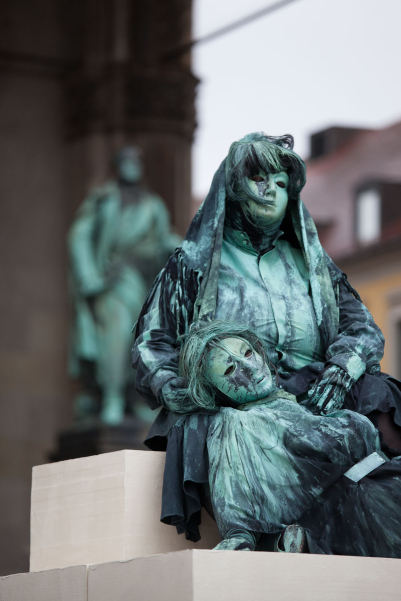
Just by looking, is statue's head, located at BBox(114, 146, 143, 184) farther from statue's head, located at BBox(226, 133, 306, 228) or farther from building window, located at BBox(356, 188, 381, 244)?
statue's head, located at BBox(226, 133, 306, 228)

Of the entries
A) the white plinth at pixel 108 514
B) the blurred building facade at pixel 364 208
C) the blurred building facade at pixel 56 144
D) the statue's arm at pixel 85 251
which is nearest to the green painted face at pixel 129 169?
the statue's arm at pixel 85 251

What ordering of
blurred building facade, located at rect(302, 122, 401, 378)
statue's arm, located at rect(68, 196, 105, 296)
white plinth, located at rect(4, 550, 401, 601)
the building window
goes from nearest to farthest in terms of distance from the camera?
1. white plinth, located at rect(4, 550, 401, 601)
2. statue's arm, located at rect(68, 196, 105, 296)
3. blurred building facade, located at rect(302, 122, 401, 378)
4. the building window

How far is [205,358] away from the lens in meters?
5.45

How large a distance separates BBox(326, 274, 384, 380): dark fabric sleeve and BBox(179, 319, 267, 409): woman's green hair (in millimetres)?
318

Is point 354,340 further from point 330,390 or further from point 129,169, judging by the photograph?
point 129,169

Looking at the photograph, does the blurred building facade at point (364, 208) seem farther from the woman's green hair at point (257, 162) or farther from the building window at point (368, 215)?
the woman's green hair at point (257, 162)

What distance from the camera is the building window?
1872 centimetres

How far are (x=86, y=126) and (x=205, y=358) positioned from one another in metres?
9.85

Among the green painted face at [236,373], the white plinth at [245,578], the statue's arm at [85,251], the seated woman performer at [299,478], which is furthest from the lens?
the statue's arm at [85,251]

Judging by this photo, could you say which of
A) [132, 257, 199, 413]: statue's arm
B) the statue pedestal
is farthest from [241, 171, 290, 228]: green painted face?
the statue pedestal

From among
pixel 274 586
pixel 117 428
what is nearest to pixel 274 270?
pixel 274 586

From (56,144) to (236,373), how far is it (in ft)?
33.6

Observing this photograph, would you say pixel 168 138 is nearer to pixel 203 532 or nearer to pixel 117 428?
pixel 117 428

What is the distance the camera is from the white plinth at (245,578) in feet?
15.9
